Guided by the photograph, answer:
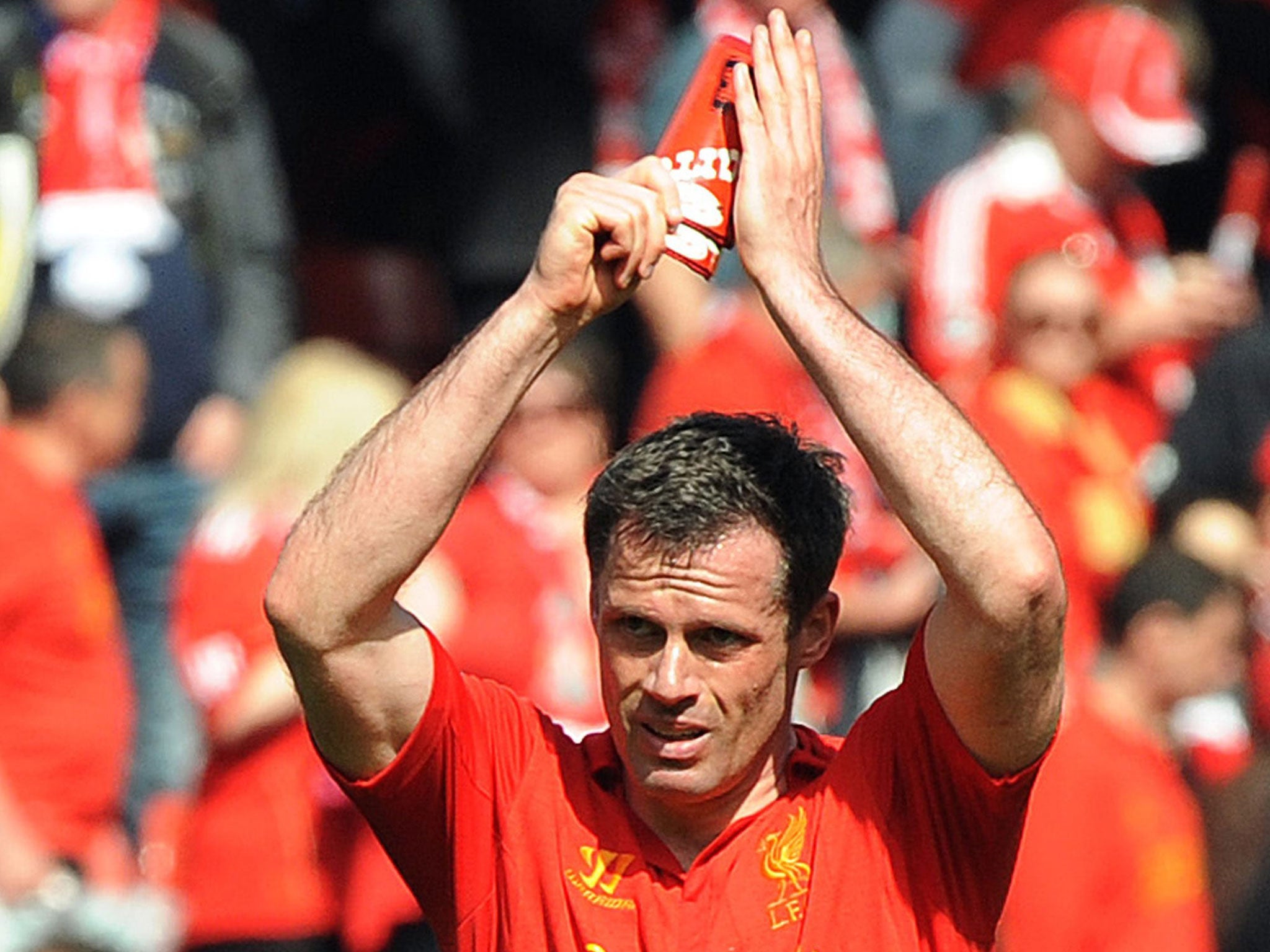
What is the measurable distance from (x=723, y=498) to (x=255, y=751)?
9.17 ft

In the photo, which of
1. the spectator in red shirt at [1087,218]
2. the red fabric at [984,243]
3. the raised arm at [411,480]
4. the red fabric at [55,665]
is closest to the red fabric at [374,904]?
the red fabric at [55,665]

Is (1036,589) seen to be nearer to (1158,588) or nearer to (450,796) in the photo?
(450,796)

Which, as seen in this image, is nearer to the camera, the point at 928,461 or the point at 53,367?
the point at 928,461

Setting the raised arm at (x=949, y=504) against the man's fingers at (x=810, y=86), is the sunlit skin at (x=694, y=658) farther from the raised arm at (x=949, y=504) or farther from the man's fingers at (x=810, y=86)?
the man's fingers at (x=810, y=86)

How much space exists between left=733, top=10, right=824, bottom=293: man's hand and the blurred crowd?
1.90m

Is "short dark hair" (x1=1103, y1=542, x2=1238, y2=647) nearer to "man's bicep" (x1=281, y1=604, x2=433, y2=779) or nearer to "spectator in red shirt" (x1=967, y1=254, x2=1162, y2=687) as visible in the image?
"spectator in red shirt" (x1=967, y1=254, x2=1162, y2=687)

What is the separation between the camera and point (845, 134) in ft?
26.5

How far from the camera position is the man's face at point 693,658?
3414 mm

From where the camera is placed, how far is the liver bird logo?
3.45 meters

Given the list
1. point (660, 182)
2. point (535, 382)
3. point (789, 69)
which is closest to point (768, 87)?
point (789, 69)

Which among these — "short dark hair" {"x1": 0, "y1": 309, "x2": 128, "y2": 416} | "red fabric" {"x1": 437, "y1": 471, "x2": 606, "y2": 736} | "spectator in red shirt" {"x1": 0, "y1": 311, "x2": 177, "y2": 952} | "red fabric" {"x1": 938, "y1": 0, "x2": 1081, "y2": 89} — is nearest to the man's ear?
"red fabric" {"x1": 437, "y1": 471, "x2": 606, "y2": 736}

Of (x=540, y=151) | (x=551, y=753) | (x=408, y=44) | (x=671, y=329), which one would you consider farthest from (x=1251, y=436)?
(x=551, y=753)

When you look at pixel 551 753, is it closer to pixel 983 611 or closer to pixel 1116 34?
pixel 983 611

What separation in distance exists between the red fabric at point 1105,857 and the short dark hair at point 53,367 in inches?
98.4
